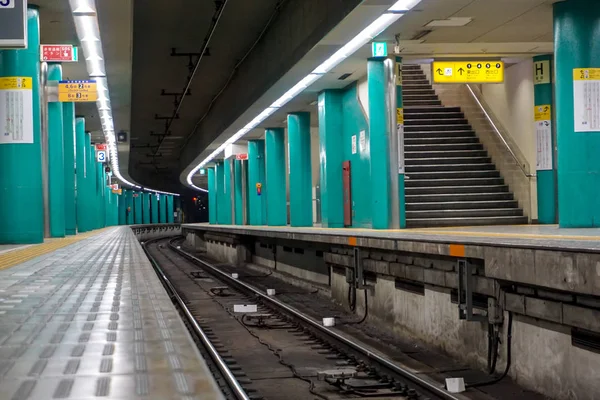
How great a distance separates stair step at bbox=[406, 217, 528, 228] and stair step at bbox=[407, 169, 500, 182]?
194cm

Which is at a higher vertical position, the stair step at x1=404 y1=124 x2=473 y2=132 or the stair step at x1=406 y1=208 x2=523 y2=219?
the stair step at x1=404 y1=124 x2=473 y2=132

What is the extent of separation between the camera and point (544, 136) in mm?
14945

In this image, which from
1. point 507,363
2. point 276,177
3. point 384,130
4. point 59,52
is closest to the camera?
point 507,363

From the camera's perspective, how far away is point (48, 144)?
2191 centimetres

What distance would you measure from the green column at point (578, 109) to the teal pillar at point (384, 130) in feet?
13.1

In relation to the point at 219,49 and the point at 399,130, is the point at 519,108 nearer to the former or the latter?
the point at 399,130

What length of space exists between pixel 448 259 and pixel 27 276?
4.83m

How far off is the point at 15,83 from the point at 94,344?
11.1 meters

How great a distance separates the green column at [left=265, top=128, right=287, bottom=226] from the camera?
26797 millimetres

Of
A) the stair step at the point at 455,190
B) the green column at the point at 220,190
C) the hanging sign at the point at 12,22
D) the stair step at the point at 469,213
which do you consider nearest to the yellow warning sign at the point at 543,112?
the stair step at the point at 469,213

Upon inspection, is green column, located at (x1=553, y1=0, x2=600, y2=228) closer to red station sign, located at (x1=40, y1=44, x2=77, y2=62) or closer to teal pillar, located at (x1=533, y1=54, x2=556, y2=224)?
teal pillar, located at (x1=533, y1=54, x2=556, y2=224)

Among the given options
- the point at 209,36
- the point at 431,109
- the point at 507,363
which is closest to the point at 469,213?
the point at 431,109

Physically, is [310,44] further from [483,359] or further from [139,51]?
[139,51]

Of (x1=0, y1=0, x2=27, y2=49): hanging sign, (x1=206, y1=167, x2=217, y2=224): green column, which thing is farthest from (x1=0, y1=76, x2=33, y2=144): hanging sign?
(x1=206, y1=167, x2=217, y2=224): green column
